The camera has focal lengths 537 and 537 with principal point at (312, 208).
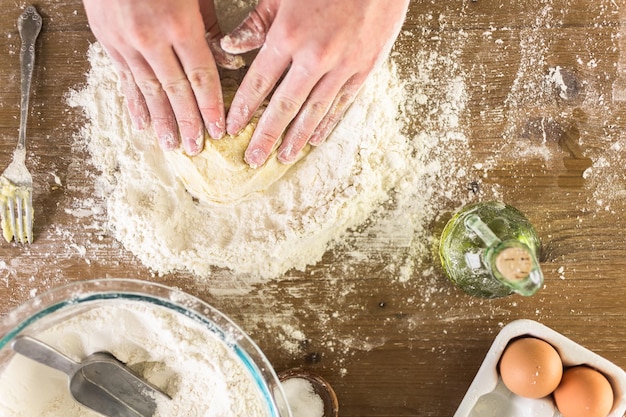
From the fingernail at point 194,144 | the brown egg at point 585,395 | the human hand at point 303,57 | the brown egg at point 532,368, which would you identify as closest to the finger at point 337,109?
the human hand at point 303,57

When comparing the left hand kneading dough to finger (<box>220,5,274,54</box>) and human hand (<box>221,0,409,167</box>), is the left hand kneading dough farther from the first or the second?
finger (<box>220,5,274,54</box>)

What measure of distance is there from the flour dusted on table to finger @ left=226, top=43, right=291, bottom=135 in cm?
16

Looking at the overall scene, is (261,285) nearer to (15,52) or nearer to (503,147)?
(503,147)

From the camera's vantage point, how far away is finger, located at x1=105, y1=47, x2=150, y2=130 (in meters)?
1.02

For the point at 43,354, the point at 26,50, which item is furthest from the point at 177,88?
the point at 43,354

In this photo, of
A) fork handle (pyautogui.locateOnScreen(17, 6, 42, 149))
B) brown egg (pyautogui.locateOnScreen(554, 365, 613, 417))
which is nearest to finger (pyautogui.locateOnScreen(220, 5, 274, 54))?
fork handle (pyautogui.locateOnScreen(17, 6, 42, 149))

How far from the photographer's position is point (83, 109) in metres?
1.15

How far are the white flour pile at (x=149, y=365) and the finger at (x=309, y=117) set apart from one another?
1.26 feet

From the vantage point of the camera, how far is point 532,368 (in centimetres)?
104

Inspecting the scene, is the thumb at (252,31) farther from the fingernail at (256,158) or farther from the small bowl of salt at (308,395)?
the small bowl of salt at (308,395)

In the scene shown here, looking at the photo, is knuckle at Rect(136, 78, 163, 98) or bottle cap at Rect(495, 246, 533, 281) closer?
bottle cap at Rect(495, 246, 533, 281)

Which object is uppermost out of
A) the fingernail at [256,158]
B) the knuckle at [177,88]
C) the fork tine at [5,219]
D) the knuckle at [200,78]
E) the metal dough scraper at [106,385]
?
the knuckle at [200,78]

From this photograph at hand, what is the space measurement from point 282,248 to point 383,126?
12.9 inches

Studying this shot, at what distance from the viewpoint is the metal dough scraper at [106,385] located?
102 cm
